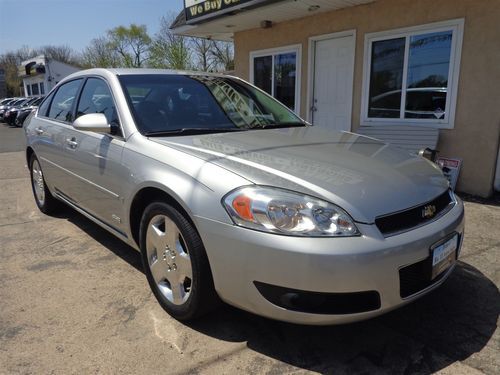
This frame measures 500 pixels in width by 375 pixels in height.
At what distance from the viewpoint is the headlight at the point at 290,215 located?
6.40 ft

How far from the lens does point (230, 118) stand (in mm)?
3250

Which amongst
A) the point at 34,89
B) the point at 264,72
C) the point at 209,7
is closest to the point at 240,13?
the point at 209,7

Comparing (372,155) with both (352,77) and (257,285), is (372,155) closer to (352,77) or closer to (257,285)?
(257,285)

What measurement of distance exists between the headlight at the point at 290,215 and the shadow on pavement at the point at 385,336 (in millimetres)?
755

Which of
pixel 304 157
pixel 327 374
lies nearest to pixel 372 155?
pixel 304 157

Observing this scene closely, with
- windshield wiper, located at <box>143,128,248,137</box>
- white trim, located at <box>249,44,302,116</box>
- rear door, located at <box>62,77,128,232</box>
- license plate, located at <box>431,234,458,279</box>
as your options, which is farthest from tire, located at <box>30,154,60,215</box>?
white trim, located at <box>249,44,302,116</box>

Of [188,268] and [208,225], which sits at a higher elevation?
[208,225]

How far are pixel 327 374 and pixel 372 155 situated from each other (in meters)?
1.37

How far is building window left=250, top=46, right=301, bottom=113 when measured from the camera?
813 cm

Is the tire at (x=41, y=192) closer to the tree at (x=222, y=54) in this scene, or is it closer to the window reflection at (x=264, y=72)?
the window reflection at (x=264, y=72)

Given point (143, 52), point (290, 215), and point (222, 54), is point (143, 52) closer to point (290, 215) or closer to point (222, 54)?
point (222, 54)

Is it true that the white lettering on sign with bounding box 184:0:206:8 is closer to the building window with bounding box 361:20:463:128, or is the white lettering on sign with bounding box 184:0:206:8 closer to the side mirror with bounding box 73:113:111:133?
the building window with bounding box 361:20:463:128

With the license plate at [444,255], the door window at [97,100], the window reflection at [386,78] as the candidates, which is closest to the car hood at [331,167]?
the license plate at [444,255]

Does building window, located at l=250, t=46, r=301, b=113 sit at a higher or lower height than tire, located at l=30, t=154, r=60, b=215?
higher
